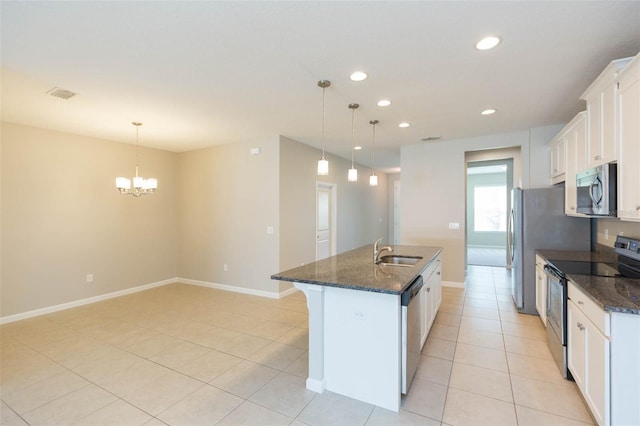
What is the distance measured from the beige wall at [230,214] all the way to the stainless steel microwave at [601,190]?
3859 millimetres

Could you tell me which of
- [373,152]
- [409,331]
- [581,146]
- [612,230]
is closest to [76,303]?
[409,331]

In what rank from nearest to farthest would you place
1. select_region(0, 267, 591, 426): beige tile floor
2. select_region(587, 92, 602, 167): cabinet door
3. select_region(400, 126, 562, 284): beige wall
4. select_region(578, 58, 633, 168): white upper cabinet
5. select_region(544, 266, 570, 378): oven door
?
select_region(0, 267, 591, 426): beige tile floor < select_region(578, 58, 633, 168): white upper cabinet < select_region(544, 266, 570, 378): oven door < select_region(587, 92, 602, 167): cabinet door < select_region(400, 126, 562, 284): beige wall

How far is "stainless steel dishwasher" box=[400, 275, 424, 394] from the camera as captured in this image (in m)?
2.14

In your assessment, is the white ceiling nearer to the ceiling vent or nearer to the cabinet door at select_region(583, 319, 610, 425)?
the ceiling vent

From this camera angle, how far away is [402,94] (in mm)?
3205

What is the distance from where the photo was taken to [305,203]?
5531 millimetres

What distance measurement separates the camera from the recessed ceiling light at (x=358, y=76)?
271cm

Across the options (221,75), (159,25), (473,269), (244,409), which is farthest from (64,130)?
(473,269)

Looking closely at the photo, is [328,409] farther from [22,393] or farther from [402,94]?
[402,94]

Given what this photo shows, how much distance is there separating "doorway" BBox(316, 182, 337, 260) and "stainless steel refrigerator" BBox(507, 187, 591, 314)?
344 centimetres

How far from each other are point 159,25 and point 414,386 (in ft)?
10.9

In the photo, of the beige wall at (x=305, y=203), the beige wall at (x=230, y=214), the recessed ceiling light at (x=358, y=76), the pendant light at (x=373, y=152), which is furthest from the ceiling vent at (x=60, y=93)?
the pendant light at (x=373, y=152)

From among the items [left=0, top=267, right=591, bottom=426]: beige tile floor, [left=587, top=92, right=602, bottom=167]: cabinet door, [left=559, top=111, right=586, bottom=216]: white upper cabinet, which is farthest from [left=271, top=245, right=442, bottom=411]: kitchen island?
[left=559, top=111, right=586, bottom=216]: white upper cabinet

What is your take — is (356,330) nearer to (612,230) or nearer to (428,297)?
(428,297)
